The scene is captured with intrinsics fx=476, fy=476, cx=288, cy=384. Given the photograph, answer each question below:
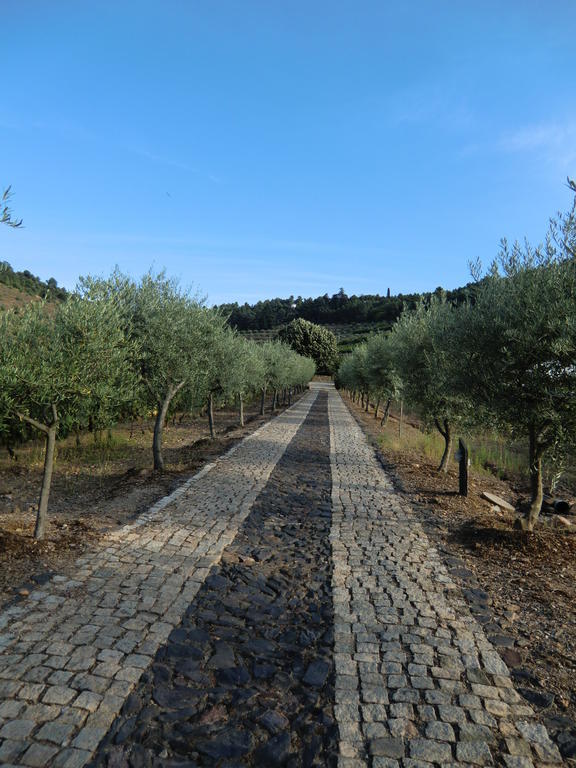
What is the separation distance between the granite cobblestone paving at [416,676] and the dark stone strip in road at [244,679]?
233 mm

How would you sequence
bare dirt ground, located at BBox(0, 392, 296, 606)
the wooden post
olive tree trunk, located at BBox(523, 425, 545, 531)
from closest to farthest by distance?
bare dirt ground, located at BBox(0, 392, 296, 606) < olive tree trunk, located at BBox(523, 425, 545, 531) < the wooden post

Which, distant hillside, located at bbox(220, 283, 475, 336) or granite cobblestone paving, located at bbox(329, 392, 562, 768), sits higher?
distant hillside, located at bbox(220, 283, 475, 336)

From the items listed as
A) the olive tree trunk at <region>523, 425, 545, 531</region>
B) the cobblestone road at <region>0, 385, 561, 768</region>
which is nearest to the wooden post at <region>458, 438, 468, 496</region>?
the olive tree trunk at <region>523, 425, 545, 531</region>

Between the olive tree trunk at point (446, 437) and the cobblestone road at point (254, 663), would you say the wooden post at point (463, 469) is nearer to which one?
the olive tree trunk at point (446, 437)

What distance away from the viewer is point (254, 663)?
180 inches

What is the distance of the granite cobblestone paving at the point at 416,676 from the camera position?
351 cm

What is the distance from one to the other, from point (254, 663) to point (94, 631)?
1648 mm

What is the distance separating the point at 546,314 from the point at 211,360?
404 inches

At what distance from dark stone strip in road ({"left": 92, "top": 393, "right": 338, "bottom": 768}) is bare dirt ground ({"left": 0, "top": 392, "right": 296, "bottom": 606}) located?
2.17m

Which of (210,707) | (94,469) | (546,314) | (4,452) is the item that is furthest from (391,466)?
(4,452)

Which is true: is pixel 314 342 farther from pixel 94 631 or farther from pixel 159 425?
pixel 94 631

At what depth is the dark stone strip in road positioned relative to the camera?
11.4ft

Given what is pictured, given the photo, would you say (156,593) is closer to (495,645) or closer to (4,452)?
(495,645)

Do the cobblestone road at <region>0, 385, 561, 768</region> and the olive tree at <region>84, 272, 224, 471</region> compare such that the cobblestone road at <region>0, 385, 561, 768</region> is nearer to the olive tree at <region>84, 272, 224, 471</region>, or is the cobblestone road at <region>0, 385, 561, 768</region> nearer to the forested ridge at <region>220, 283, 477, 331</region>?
the olive tree at <region>84, 272, 224, 471</region>
